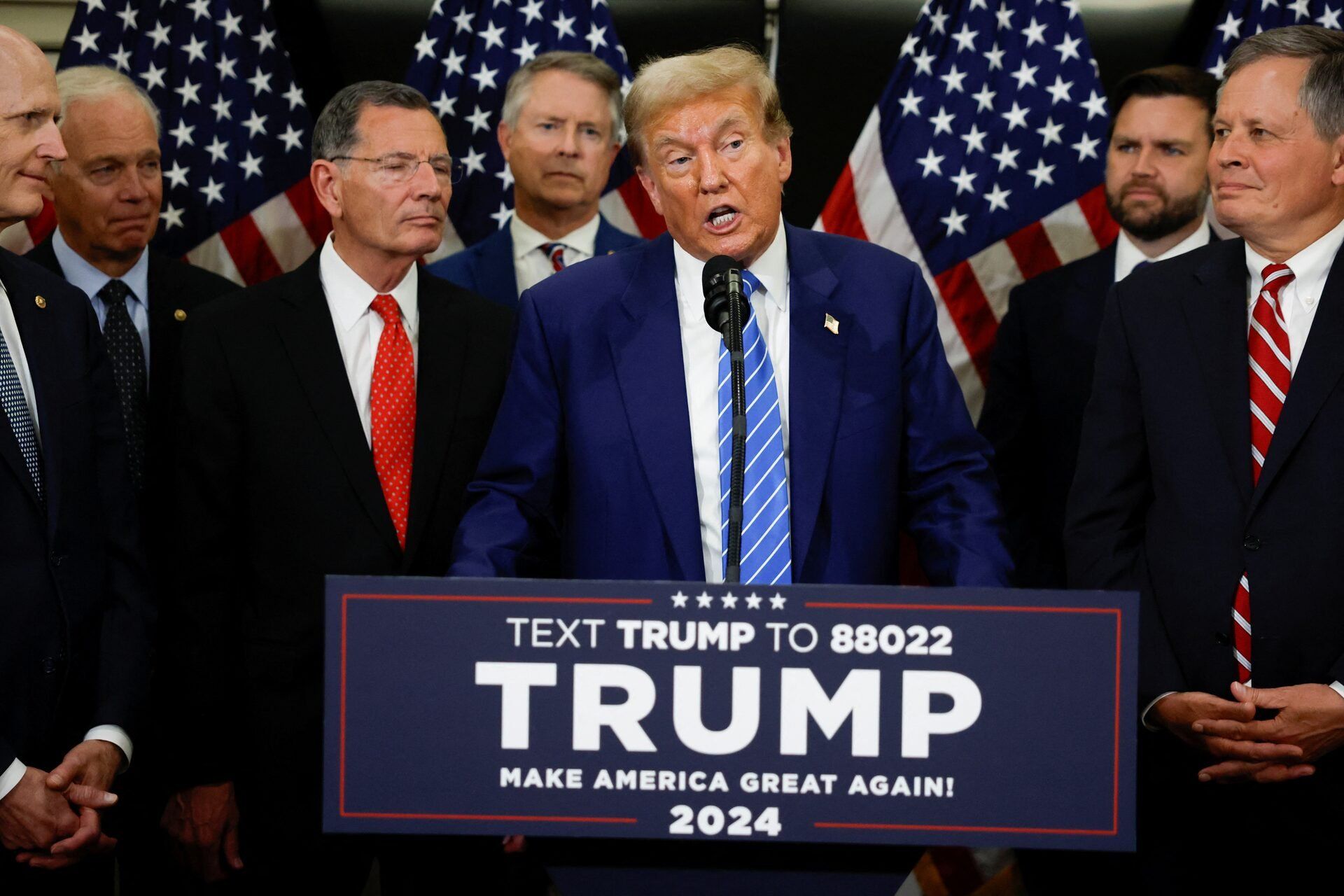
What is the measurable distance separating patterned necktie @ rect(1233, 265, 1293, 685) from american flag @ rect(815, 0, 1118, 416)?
1637 mm

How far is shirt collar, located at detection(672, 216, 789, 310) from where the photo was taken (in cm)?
213

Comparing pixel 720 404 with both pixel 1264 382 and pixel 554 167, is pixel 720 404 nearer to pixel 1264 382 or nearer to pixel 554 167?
pixel 1264 382

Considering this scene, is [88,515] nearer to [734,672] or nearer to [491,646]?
[491,646]

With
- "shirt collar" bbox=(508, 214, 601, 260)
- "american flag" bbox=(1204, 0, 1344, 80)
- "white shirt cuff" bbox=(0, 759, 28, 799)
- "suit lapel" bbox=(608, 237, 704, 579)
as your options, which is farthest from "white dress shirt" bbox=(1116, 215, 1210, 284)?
"white shirt cuff" bbox=(0, 759, 28, 799)

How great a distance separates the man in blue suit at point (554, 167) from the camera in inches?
137

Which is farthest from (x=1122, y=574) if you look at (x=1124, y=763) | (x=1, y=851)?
(x=1, y=851)

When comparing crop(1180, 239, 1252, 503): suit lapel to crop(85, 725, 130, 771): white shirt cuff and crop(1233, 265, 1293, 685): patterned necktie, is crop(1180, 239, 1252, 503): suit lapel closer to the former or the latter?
crop(1233, 265, 1293, 685): patterned necktie

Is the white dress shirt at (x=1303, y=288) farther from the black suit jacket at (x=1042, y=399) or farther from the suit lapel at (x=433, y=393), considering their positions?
the suit lapel at (x=433, y=393)

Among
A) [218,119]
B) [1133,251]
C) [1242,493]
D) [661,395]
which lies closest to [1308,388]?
[1242,493]

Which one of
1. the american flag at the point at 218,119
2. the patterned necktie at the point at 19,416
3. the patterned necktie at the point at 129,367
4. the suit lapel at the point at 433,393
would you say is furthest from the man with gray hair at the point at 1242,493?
the american flag at the point at 218,119

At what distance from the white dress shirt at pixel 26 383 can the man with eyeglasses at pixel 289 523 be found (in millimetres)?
217

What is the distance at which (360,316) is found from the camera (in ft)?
8.82

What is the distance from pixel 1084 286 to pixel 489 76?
1.84 m

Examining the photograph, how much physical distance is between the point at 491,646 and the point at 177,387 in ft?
4.41
